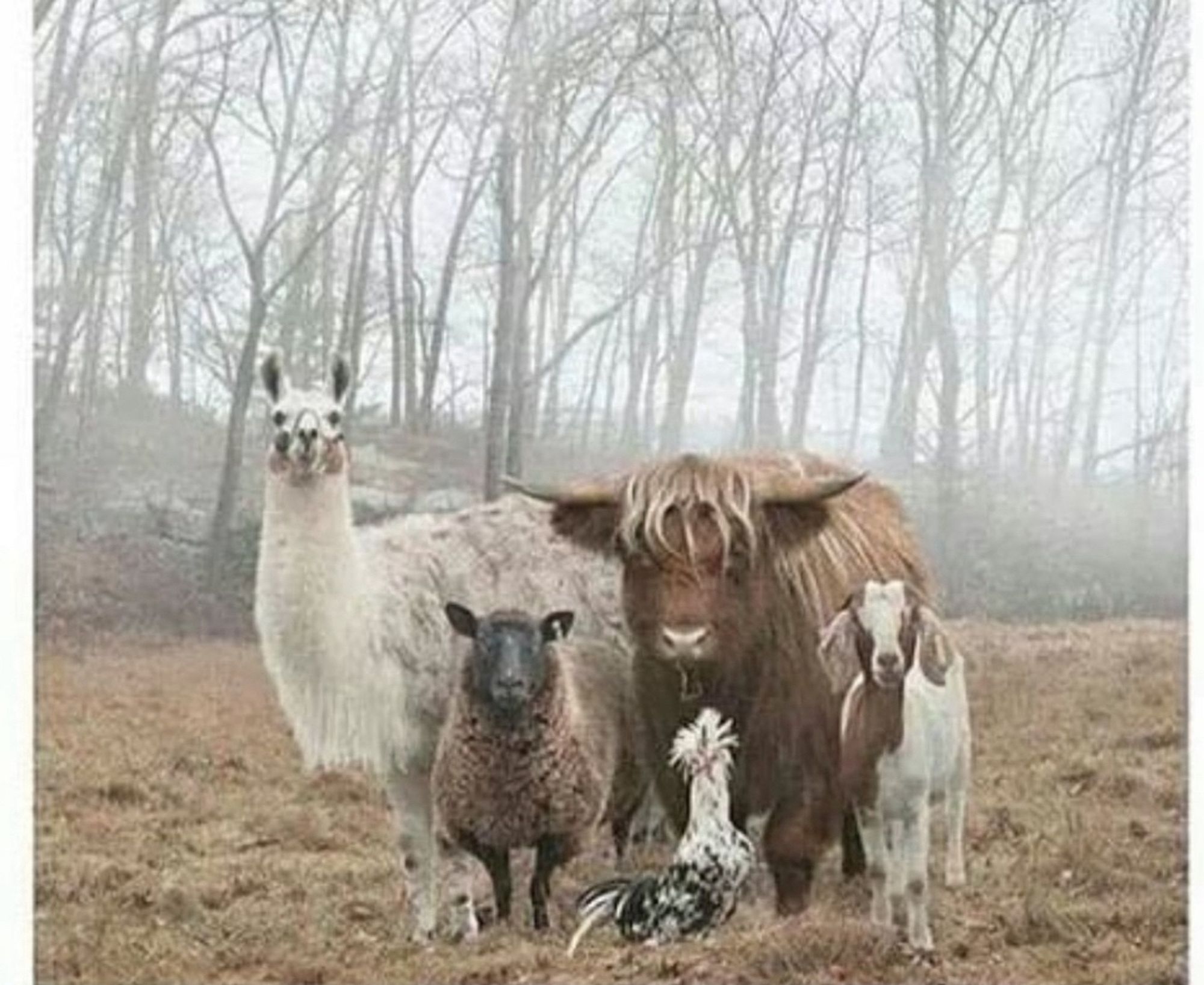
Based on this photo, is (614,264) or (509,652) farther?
(614,264)

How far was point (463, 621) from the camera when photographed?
2.90 metres

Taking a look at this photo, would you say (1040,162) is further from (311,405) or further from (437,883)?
(437,883)

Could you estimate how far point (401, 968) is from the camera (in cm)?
290

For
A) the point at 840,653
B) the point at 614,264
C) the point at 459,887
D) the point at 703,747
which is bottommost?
the point at 459,887

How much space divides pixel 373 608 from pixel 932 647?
28.6 inches

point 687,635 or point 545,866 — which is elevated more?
point 687,635

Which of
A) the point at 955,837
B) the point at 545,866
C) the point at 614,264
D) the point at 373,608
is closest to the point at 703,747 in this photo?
the point at 545,866

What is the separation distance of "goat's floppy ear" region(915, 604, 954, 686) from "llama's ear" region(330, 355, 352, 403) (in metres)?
0.80

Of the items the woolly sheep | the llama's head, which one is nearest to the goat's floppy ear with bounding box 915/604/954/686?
the woolly sheep

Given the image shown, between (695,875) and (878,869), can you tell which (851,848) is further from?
(695,875)

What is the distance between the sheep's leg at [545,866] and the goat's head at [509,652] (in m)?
0.17

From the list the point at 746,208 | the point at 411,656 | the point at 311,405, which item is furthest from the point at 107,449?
the point at 746,208

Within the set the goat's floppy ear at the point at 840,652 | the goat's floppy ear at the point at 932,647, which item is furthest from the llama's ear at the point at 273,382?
the goat's floppy ear at the point at 932,647

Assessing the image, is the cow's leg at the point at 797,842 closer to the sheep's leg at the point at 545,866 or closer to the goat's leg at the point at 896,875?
the goat's leg at the point at 896,875
